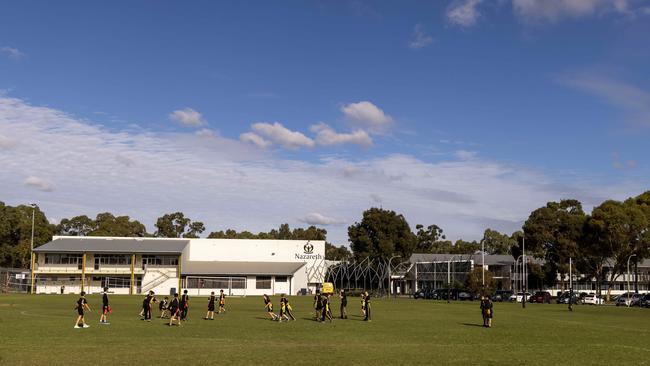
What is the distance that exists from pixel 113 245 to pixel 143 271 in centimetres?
671

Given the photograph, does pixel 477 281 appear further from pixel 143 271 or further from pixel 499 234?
pixel 499 234

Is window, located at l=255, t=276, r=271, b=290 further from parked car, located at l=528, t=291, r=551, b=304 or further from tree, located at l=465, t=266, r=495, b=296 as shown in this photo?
parked car, located at l=528, t=291, r=551, b=304

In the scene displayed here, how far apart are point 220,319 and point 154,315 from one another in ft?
17.9

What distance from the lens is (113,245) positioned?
330ft

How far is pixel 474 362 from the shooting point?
2039cm

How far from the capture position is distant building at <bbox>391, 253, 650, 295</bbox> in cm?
10081

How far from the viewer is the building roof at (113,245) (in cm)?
9675

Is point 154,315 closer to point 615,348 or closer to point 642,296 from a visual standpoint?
point 615,348

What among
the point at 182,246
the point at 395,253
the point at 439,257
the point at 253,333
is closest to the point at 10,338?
the point at 253,333

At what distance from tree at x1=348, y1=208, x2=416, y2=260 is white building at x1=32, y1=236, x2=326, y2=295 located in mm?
23483

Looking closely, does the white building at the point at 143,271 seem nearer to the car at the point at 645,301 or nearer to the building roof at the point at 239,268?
the building roof at the point at 239,268

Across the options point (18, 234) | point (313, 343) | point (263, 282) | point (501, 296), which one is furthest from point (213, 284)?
point (313, 343)

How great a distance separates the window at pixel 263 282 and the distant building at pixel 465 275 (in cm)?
2289

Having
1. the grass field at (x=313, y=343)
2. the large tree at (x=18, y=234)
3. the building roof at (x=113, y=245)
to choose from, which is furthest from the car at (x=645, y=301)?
the large tree at (x=18, y=234)
